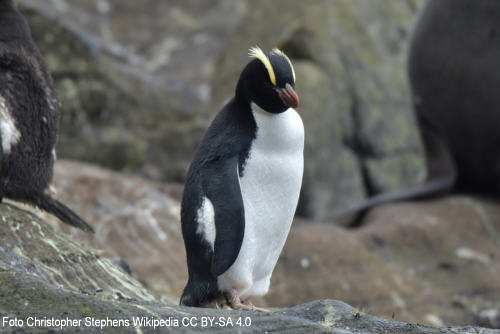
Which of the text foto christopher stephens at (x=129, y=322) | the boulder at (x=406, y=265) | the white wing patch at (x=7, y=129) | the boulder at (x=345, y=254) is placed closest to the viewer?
the text foto christopher stephens at (x=129, y=322)

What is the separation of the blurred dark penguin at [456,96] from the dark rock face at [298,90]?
65.9 inches

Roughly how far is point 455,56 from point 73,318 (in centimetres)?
742

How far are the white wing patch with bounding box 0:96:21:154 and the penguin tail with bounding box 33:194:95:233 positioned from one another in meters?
0.35

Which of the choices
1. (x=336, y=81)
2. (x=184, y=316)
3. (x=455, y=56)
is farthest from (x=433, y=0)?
(x=184, y=316)

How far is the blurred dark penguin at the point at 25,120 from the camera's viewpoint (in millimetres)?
3883

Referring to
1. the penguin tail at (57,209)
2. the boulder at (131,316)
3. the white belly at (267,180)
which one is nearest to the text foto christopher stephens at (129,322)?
the boulder at (131,316)

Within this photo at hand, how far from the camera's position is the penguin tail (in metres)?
4.09

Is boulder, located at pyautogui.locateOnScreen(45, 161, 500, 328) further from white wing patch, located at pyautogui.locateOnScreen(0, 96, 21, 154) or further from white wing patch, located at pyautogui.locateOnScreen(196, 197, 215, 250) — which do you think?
white wing patch, located at pyautogui.locateOnScreen(196, 197, 215, 250)

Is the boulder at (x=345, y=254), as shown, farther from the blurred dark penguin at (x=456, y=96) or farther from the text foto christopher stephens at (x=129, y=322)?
the text foto christopher stephens at (x=129, y=322)

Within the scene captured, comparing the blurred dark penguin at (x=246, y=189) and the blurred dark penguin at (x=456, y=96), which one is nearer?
the blurred dark penguin at (x=246, y=189)

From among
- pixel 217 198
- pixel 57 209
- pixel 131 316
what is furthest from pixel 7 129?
pixel 131 316

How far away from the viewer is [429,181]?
369 inches

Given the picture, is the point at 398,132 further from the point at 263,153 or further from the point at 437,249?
the point at 263,153

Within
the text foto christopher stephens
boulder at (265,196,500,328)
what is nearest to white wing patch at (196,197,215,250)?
the text foto christopher stephens
